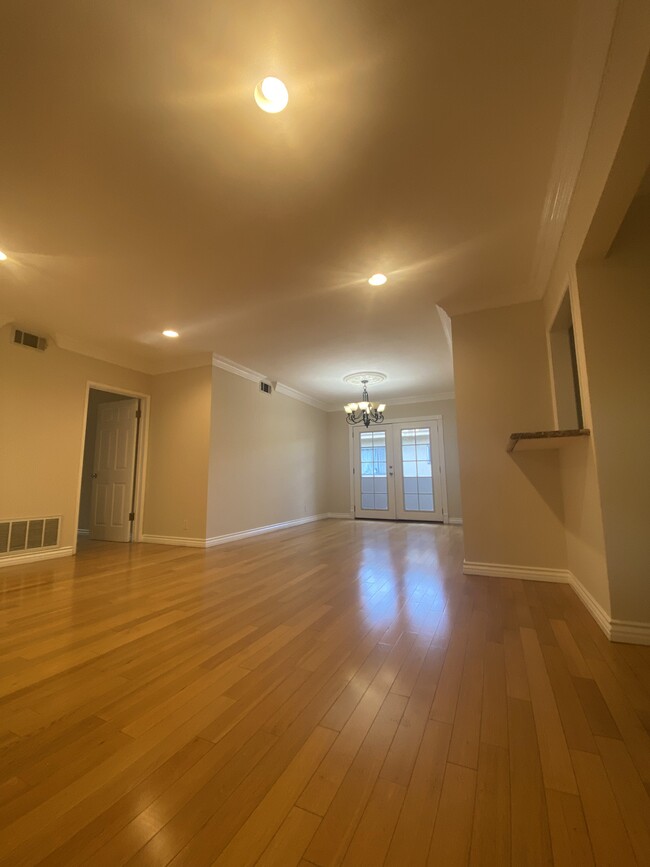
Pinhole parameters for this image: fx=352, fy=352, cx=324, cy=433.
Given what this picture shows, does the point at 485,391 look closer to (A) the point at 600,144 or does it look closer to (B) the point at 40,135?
(A) the point at 600,144

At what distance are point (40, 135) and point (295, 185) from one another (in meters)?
1.32

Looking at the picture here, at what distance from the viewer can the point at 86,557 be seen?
4148 mm

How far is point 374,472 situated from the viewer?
7656 millimetres

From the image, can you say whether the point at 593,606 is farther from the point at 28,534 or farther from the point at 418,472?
the point at 28,534

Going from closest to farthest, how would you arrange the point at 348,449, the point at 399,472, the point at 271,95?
the point at 271,95
the point at 399,472
the point at 348,449

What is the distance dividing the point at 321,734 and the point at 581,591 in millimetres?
2245

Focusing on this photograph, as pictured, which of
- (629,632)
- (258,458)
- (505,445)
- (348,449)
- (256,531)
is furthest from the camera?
(348,449)

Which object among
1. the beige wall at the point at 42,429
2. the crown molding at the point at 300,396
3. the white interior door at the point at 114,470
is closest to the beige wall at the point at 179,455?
the white interior door at the point at 114,470

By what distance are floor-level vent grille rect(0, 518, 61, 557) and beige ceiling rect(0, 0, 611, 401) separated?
2274mm

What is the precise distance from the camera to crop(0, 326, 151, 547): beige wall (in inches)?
149

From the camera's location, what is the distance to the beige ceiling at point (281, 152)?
140 cm

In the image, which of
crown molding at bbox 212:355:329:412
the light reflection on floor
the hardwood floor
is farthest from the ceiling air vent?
the light reflection on floor

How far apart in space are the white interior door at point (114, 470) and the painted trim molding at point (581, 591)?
4.69m

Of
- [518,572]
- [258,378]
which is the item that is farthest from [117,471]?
[518,572]
